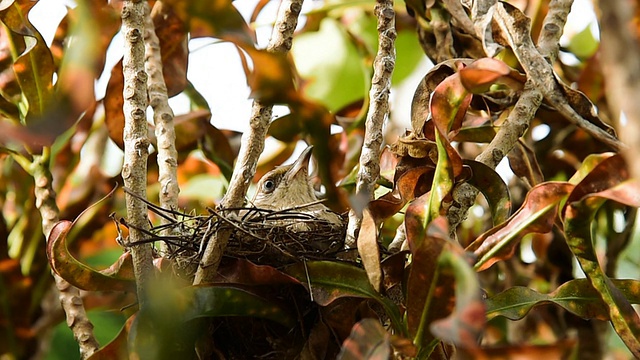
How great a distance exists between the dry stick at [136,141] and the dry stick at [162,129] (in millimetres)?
265

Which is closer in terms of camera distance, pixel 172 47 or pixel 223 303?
pixel 223 303

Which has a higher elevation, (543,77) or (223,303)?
(543,77)

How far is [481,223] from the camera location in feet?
7.48

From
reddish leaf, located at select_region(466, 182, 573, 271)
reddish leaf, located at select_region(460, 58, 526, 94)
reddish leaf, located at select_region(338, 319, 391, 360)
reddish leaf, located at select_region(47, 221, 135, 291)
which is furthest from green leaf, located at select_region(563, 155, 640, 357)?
reddish leaf, located at select_region(47, 221, 135, 291)

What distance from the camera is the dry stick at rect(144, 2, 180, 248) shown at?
151 cm

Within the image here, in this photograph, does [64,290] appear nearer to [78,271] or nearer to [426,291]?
[78,271]

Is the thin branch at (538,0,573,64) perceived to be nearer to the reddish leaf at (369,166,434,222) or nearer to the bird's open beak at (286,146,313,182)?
the reddish leaf at (369,166,434,222)

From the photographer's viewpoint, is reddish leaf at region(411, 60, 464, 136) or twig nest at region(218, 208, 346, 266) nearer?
reddish leaf at region(411, 60, 464, 136)

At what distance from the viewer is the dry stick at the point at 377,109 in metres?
1.27

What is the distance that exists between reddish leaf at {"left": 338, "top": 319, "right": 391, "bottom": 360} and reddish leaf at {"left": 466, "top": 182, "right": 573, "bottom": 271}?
0.75 feet

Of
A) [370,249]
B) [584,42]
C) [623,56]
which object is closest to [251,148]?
[370,249]

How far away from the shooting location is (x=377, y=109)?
50.9 inches

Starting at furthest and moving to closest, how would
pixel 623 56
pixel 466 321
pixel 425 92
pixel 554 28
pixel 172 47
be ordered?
pixel 172 47 < pixel 554 28 < pixel 425 92 < pixel 466 321 < pixel 623 56

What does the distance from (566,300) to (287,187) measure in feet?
3.78
